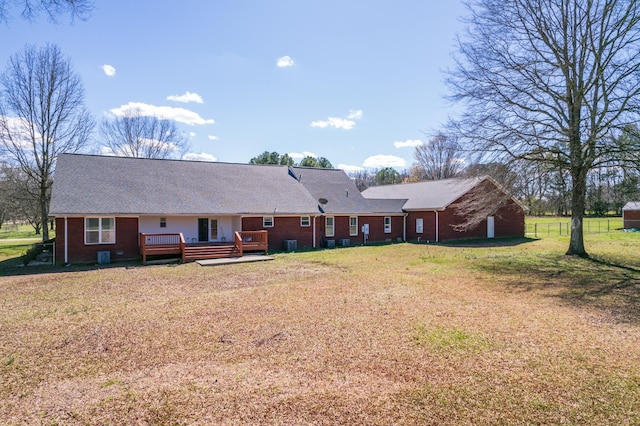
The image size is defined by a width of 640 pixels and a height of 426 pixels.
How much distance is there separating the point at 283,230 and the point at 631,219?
3834 centimetres

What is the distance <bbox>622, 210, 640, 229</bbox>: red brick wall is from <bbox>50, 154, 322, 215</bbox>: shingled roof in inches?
1386

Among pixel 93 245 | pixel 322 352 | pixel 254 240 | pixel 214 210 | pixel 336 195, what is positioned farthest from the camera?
pixel 336 195

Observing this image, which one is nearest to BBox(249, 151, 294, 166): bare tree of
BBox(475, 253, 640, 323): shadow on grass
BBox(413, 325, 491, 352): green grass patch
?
BBox(475, 253, 640, 323): shadow on grass

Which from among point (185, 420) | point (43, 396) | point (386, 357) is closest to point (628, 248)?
point (386, 357)

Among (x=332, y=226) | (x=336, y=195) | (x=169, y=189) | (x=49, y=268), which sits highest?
(x=169, y=189)

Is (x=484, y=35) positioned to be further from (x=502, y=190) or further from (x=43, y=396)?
(x=43, y=396)

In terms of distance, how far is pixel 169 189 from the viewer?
71.4 feet

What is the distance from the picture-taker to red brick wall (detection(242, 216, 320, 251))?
73.3 ft

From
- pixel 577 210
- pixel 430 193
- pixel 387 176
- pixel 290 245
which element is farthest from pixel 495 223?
pixel 387 176

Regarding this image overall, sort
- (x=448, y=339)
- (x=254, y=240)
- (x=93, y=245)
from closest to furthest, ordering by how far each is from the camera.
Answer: (x=448, y=339)
(x=93, y=245)
(x=254, y=240)

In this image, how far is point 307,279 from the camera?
43.5ft

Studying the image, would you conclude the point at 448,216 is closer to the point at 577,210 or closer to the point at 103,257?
the point at 577,210

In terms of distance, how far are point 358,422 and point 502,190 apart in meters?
16.6

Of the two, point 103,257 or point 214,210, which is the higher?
point 214,210
